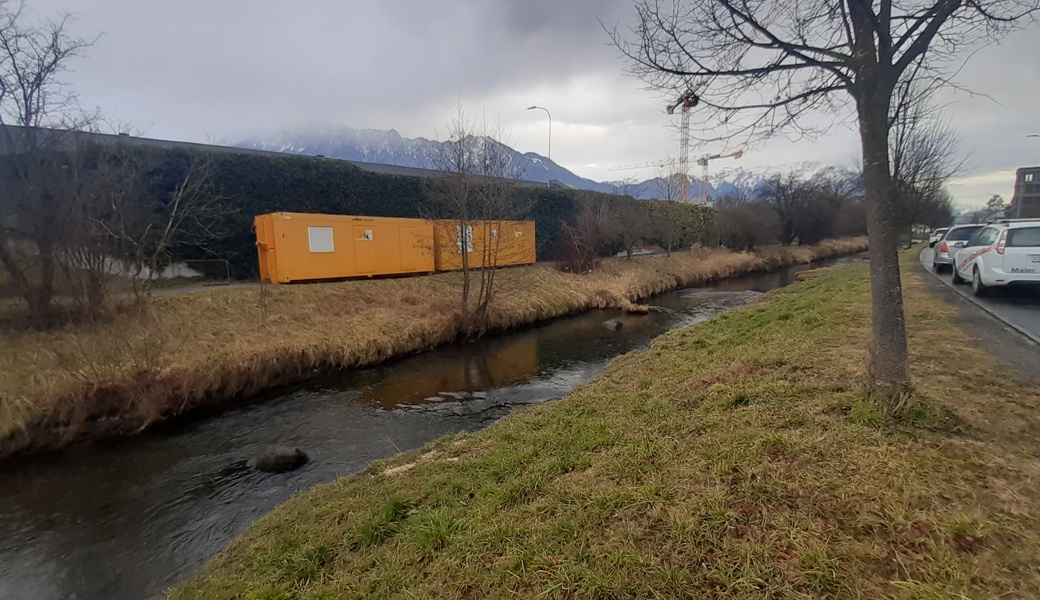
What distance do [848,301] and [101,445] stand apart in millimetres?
14937

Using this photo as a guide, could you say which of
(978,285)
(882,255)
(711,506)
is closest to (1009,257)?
(978,285)

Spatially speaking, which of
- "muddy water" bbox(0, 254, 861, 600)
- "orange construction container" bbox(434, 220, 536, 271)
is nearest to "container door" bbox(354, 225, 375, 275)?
"orange construction container" bbox(434, 220, 536, 271)

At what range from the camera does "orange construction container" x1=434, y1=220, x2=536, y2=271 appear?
52.4ft

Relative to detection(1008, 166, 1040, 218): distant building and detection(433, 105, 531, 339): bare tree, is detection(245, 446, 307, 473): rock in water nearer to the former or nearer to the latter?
detection(433, 105, 531, 339): bare tree

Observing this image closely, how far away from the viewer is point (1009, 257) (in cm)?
954

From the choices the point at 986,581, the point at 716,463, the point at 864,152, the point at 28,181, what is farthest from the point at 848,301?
the point at 28,181

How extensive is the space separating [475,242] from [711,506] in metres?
13.8

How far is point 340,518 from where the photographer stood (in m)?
4.36

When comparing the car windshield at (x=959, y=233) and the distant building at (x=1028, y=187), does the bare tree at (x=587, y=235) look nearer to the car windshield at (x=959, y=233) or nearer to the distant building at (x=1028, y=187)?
the car windshield at (x=959, y=233)

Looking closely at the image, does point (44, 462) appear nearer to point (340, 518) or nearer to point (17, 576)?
point (17, 576)

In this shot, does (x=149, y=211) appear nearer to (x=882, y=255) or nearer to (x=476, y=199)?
(x=476, y=199)

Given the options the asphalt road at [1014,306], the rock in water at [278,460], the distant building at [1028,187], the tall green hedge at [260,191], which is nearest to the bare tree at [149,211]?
the tall green hedge at [260,191]

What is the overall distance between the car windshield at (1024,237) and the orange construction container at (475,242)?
40.8 feet

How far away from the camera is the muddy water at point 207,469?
5.00 metres
